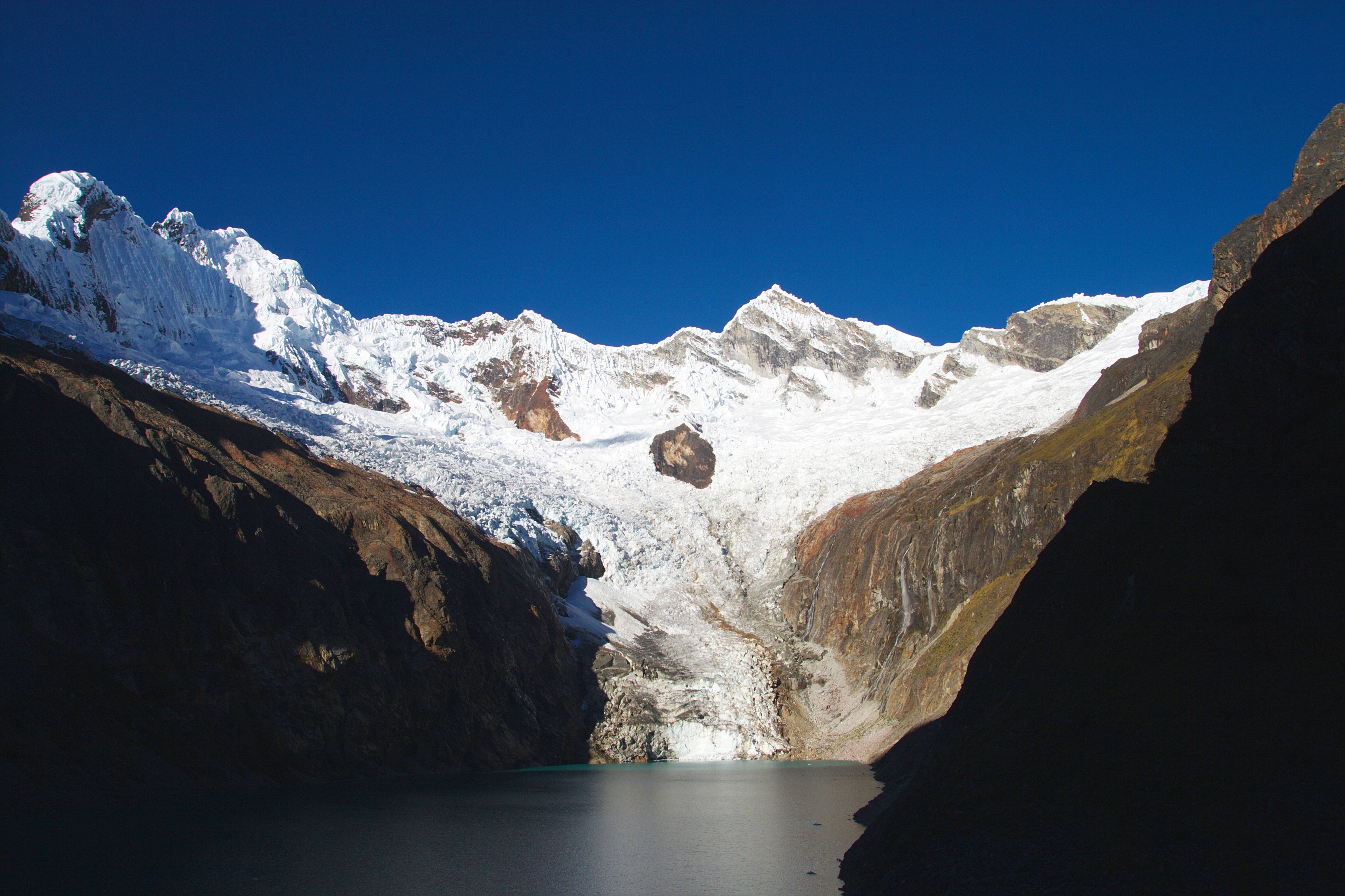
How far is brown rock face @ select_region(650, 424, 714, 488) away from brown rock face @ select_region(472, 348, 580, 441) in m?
22.0

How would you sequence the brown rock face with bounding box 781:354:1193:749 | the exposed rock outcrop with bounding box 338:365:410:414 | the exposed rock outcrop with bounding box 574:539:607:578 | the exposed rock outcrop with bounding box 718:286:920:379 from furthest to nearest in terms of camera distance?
the exposed rock outcrop with bounding box 718:286:920:379 < the exposed rock outcrop with bounding box 338:365:410:414 < the exposed rock outcrop with bounding box 574:539:607:578 < the brown rock face with bounding box 781:354:1193:749

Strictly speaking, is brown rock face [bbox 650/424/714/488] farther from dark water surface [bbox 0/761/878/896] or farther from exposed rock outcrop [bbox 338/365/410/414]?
dark water surface [bbox 0/761/878/896]

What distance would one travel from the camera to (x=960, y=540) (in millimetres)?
57375

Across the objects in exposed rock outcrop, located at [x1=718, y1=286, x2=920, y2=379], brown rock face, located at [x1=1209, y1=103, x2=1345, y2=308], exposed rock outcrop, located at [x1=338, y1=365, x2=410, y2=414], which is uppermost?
exposed rock outcrop, located at [x1=718, y1=286, x2=920, y2=379]

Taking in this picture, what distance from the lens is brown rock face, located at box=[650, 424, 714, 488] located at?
112 meters

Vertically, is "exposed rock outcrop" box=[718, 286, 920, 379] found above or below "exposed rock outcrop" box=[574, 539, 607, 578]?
above

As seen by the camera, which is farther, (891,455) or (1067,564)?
(891,455)

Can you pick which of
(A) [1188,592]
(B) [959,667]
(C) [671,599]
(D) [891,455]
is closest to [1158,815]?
(A) [1188,592]

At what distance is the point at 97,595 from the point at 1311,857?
37182 millimetres

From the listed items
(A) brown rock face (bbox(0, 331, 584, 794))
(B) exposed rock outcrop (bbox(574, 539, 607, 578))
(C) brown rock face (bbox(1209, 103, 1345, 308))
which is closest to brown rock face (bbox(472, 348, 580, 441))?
(B) exposed rock outcrop (bbox(574, 539, 607, 578))

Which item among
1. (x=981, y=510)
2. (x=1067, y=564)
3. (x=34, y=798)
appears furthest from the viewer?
(x=981, y=510)

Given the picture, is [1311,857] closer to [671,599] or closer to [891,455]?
[671,599]

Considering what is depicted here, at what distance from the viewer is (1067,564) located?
17.9m

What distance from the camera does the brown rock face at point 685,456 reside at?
111625 mm
